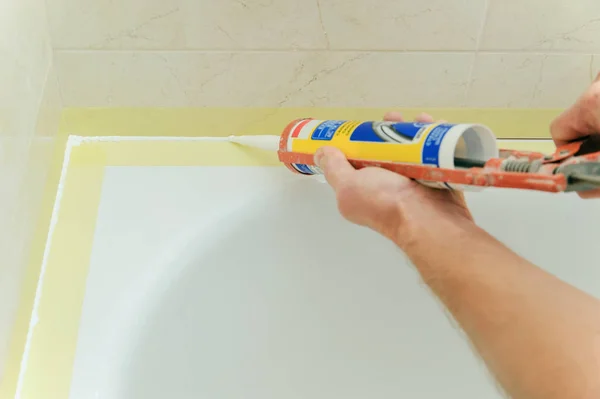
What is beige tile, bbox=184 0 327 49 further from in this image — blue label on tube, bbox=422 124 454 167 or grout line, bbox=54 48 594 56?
blue label on tube, bbox=422 124 454 167

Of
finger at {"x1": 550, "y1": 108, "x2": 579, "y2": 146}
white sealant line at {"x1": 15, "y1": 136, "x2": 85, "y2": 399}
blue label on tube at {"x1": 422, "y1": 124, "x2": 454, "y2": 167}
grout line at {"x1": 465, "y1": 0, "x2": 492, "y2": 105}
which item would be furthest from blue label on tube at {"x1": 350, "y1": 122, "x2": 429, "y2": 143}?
white sealant line at {"x1": 15, "y1": 136, "x2": 85, "y2": 399}

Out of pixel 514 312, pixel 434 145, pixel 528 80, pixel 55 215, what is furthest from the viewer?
pixel 528 80

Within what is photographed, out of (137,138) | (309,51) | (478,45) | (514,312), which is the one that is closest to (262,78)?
(309,51)

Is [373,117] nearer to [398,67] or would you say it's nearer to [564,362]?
[398,67]

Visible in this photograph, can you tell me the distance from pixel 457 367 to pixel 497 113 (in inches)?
15.2

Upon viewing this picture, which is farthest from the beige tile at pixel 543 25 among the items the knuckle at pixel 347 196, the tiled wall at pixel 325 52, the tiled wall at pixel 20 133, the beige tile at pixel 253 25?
the tiled wall at pixel 20 133

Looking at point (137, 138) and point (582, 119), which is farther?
point (137, 138)

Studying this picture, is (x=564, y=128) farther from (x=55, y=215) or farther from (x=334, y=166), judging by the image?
(x=55, y=215)

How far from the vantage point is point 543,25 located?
0.85 m

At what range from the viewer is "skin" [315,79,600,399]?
1.44 feet

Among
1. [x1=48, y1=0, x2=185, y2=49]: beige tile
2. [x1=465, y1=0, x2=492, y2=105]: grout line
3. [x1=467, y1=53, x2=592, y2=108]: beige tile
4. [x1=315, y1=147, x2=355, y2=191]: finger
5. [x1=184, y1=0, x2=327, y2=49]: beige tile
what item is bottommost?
[x1=315, y1=147, x2=355, y2=191]: finger

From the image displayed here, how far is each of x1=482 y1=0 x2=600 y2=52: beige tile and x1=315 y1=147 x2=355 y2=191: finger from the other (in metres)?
0.32

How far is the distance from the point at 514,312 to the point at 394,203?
0.56 feet

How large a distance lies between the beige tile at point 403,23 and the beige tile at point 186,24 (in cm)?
3
